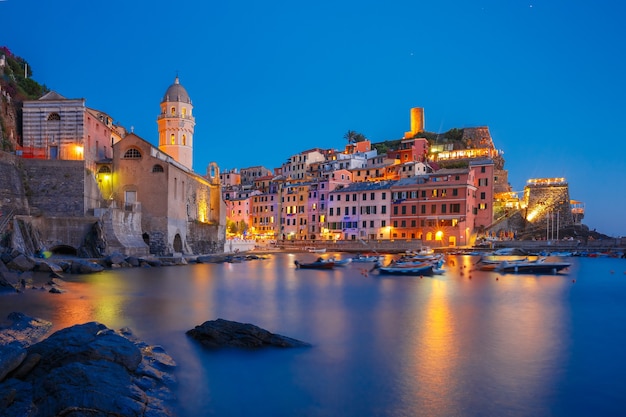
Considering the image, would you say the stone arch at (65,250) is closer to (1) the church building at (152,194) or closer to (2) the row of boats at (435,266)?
(1) the church building at (152,194)

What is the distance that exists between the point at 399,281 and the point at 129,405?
25.9 m

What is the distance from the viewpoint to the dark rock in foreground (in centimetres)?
1296

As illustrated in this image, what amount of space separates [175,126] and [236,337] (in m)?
55.4

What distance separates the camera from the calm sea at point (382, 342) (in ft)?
31.4

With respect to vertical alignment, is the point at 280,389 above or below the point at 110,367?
below

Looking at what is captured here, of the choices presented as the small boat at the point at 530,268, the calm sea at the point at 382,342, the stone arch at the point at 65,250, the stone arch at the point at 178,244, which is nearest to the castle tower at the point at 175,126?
the stone arch at the point at 178,244

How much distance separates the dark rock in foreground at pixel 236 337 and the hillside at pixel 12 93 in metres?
35.5

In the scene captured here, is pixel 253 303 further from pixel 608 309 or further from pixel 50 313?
pixel 608 309

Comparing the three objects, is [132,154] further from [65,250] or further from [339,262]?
[339,262]

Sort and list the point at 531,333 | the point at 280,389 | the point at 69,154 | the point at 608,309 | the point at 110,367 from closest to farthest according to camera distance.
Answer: the point at 110,367, the point at 280,389, the point at 531,333, the point at 608,309, the point at 69,154

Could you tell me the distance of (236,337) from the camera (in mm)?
13172

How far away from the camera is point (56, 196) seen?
37406 millimetres

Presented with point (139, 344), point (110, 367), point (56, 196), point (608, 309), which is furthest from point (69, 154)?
point (608, 309)

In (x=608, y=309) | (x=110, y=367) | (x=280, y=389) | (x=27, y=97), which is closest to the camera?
(x=110, y=367)
